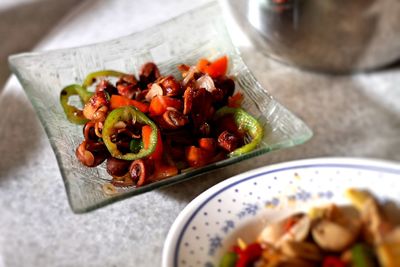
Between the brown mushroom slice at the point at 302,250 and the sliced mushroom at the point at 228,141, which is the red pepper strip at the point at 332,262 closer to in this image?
the brown mushroom slice at the point at 302,250

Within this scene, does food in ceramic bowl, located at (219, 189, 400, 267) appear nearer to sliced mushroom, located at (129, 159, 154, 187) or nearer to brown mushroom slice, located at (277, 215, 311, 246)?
brown mushroom slice, located at (277, 215, 311, 246)

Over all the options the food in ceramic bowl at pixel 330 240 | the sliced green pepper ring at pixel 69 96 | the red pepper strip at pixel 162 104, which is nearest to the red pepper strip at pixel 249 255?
the food in ceramic bowl at pixel 330 240

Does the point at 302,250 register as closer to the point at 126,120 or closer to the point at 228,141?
the point at 228,141

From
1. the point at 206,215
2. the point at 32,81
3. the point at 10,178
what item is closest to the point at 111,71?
the point at 32,81

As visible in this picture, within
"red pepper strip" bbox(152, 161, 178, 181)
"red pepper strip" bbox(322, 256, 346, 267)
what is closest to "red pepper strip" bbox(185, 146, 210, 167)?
"red pepper strip" bbox(152, 161, 178, 181)

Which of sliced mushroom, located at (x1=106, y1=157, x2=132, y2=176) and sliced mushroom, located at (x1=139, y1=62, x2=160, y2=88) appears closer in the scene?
sliced mushroom, located at (x1=106, y1=157, x2=132, y2=176)

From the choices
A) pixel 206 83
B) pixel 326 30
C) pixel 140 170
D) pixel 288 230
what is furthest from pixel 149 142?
pixel 326 30
